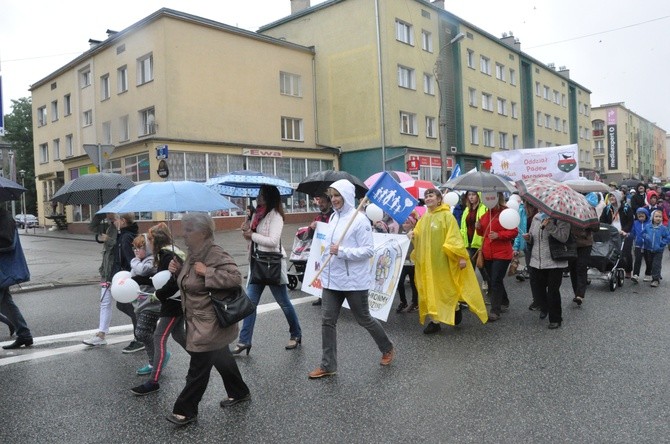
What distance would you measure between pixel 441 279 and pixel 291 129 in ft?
83.4

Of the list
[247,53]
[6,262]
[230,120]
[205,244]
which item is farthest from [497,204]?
[247,53]

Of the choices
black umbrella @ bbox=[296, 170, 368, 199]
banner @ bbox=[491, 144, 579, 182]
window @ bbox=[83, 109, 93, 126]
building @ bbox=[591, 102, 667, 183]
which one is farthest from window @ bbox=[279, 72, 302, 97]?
building @ bbox=[591, 102, 667, 183]

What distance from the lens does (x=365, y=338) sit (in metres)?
6.43


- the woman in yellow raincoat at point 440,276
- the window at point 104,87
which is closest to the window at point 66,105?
the window at point 104,87

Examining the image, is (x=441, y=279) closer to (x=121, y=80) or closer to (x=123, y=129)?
(x=123, y=129)

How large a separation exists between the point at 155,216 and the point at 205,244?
21.9m

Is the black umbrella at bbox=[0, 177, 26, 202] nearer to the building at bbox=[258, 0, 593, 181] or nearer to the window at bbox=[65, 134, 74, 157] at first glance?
the building at bbox=[258, 0, 593, 181]

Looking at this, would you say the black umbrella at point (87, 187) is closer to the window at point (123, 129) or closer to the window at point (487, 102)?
the window at point (123, 129)

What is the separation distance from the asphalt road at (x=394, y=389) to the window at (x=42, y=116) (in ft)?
120

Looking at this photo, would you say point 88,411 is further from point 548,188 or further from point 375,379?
point 548,188

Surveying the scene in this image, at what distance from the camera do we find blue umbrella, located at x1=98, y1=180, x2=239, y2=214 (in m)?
4.54

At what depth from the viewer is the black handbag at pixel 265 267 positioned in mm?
5863

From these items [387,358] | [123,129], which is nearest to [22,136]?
[123,129]

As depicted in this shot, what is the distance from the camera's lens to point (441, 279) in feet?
21.9
